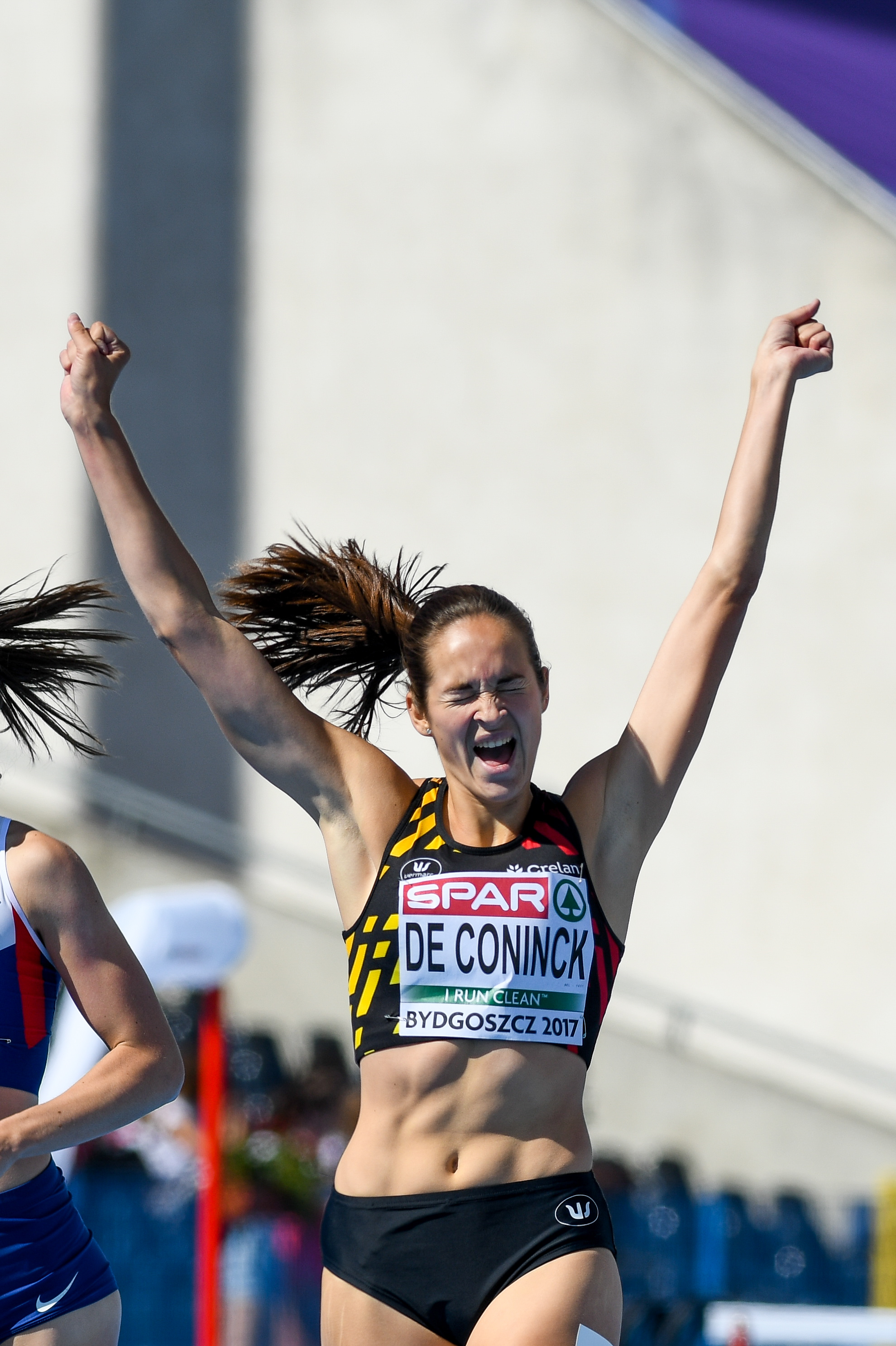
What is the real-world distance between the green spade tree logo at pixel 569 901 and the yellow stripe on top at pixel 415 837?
0.25 m

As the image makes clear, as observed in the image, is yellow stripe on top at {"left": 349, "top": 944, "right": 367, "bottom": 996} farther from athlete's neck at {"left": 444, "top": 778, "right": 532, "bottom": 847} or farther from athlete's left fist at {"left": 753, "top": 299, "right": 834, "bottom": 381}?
athlete's left fist at {"left": 753, "top": 299, "right": 834, "bottom": 381}

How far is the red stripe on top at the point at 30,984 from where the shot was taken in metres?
2.55

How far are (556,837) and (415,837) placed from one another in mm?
236

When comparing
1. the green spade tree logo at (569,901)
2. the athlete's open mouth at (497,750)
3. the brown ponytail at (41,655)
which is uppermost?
the brown ponytail at (41,655)

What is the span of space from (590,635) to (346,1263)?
329 inches

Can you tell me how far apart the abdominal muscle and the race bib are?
1.94ft

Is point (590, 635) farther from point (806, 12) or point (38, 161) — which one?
point (38, 161)

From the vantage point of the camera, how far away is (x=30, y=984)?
8.46 feet

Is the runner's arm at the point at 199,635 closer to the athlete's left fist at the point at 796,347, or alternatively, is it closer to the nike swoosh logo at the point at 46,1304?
the nike swoosh logo at the point at 46,1304

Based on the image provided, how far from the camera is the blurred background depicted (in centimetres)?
1041

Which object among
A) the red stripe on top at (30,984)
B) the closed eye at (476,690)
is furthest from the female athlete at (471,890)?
the red stripe on top at (30,984)

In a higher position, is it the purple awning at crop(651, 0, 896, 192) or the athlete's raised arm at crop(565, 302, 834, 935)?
the purple awning at crop(651, 0, 896, 192)

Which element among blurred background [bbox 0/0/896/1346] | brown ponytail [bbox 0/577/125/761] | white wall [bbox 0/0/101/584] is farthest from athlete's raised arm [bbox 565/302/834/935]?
white wall [bbox 0/0/101/584]

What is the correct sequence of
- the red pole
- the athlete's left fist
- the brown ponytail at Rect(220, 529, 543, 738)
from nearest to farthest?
the athlete's left fist
the brown ponytail at Rect(220, 529, 543, 738)
the red pole
